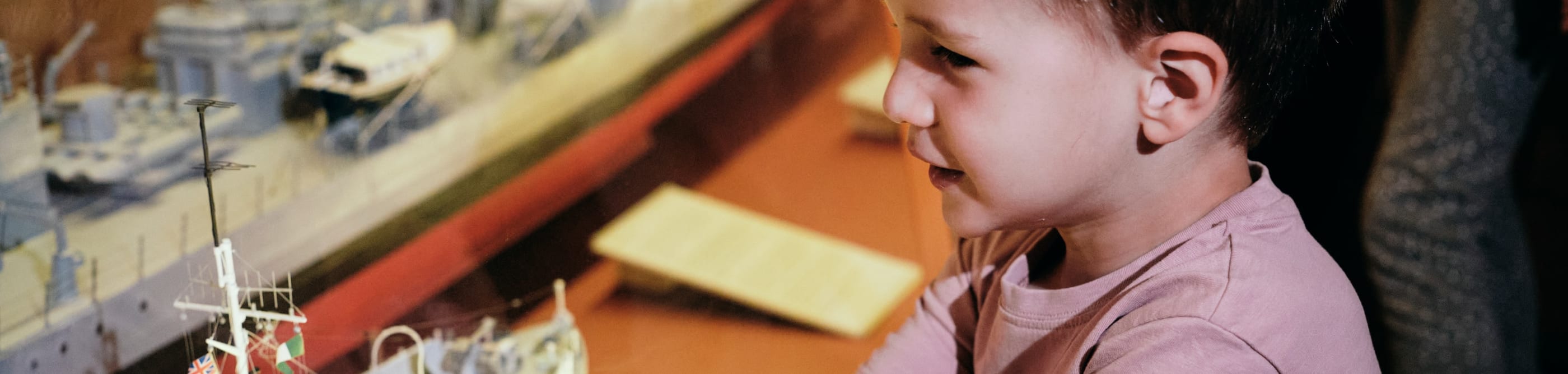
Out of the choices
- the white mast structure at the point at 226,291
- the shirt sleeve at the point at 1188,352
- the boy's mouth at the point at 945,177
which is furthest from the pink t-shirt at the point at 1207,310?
the white mast structure at the point at 226,291

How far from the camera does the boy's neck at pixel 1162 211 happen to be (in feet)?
2.28

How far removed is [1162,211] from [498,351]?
0.43m

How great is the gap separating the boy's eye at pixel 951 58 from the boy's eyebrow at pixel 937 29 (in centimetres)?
1

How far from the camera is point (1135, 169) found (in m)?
0.67

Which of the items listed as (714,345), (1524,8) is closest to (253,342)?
(714,345)

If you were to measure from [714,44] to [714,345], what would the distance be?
288 mm

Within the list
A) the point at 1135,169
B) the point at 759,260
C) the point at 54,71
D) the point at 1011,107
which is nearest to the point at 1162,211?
the point at 1135,169

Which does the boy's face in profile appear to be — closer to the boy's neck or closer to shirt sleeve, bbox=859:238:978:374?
the boy's neck

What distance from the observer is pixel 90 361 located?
521 millimetres

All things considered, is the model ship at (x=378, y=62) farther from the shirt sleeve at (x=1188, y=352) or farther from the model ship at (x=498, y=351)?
the shirt sleeve at (x=1188, y=352)

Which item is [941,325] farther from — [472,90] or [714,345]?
[472,90]

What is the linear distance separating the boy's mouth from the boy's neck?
4.0 inches

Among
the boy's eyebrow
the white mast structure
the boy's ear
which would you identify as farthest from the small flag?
the boy's ear

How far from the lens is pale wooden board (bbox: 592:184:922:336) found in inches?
34.1
